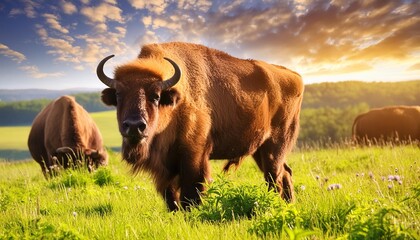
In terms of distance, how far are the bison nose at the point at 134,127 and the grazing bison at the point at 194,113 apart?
0.4 inches

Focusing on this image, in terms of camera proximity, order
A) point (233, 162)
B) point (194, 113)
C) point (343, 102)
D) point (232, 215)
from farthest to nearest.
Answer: point (343, 102), point (233, 162), point (194, 113), point (232, 215)

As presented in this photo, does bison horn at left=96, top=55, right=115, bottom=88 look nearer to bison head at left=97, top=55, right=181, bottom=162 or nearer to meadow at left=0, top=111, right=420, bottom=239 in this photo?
bison head at left=97, top=55, right=181, bottom=162

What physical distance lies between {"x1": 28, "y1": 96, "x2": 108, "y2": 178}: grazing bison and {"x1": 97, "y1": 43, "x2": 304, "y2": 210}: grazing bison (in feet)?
16.3

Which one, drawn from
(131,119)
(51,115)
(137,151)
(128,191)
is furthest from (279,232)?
(51,115)

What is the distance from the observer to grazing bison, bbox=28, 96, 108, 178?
952cm

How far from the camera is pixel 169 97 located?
4410 millimetres

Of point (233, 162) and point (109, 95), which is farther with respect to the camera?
point (233, 162)

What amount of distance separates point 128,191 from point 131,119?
2681 mm

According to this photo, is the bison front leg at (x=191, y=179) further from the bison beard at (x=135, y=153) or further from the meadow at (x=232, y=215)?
the bison beard at (x=135, y=153)

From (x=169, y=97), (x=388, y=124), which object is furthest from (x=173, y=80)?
(x=388, y=124)

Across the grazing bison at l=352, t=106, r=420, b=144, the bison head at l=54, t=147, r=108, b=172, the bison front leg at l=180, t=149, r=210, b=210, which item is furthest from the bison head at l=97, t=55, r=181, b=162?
the grazing bison at l=352, t=106, r=420, b=144

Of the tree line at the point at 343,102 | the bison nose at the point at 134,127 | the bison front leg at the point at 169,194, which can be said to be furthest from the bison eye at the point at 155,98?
the tree line at the point at 343,102

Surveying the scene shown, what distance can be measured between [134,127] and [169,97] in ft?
2.37

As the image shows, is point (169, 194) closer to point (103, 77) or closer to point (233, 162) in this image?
point (233, 162)
